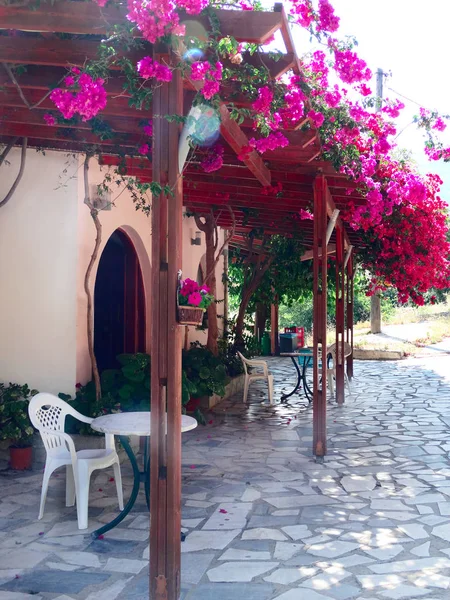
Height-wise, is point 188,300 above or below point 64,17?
below

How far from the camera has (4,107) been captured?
15.8ft

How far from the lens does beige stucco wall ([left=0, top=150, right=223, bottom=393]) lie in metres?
6.29

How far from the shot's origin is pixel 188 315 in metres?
3.28

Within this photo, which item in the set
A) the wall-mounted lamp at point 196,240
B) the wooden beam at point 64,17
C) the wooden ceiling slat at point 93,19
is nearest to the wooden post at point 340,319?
the wall-mounted lamp at point 196,240

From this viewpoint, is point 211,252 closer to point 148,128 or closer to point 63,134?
point 63,134

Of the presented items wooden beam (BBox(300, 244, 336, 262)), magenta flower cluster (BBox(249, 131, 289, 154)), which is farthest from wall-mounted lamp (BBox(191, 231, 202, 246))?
magenta flower cluster (BBox(249, 131, 289, 154))

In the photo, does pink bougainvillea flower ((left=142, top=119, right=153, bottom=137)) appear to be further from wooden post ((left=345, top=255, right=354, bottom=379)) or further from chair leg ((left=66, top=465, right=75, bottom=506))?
wooden post ((left=345, top=255, right=354, bottom=379))

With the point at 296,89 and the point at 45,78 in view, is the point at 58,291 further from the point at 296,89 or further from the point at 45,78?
the point at 296,89

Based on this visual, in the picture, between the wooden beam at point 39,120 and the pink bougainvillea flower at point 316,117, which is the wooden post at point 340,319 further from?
the wooden beam at point 39,120

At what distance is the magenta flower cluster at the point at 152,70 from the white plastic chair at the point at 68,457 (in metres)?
2.47

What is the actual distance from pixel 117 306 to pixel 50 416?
12.9 feet

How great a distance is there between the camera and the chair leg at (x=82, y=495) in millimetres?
4309

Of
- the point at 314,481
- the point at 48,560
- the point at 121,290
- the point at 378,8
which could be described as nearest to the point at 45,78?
the point at 378,8

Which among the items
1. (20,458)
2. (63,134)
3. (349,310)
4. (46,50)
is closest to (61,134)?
(63,134)
